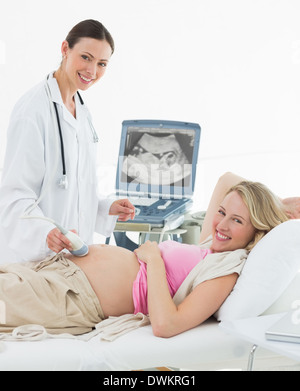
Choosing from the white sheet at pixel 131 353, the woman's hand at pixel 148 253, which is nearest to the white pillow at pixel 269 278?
the white sheet at pixel 131 353

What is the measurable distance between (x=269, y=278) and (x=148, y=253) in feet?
1.15

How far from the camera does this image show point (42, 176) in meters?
2.01

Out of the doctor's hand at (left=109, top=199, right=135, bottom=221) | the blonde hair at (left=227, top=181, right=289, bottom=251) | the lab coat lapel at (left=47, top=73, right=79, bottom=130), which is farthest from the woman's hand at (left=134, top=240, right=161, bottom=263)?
the lab coat lapel at (left=47, top=73, right=79, bottom=130)

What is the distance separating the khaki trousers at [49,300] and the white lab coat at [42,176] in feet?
0.70

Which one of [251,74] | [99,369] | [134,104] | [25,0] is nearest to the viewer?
[99,369]

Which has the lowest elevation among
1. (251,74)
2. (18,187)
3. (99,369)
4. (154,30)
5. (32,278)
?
(99,369)

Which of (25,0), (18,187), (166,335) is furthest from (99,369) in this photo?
(25,0)

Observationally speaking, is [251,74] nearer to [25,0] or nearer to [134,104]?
[134,104]

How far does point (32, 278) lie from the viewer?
166 centimetres

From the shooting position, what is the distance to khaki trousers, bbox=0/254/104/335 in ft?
5.28

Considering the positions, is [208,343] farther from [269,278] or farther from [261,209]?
[261,209]

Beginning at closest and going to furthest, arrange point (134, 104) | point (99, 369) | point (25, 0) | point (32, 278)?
point (99, 369), point (32, 278), point (25, 0), point (134, 104)

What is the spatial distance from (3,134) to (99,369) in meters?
2.99

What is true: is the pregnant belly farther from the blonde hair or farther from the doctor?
the blonde hair
